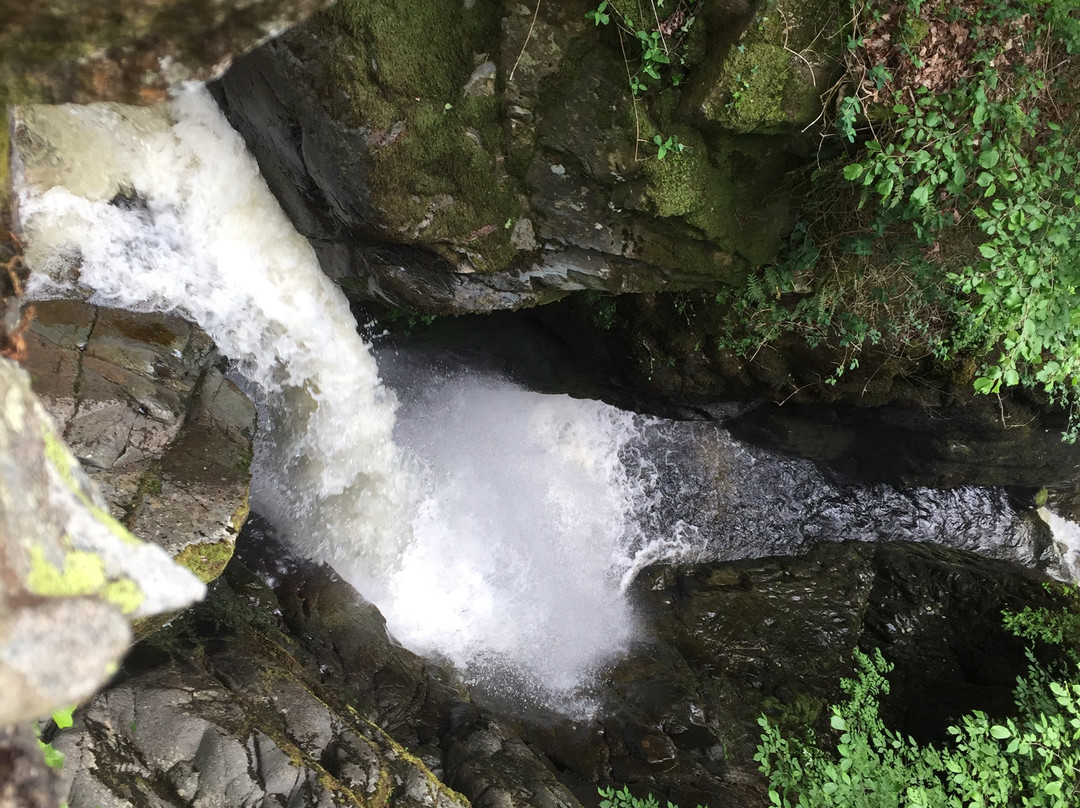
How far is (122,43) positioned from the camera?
190 centimetres

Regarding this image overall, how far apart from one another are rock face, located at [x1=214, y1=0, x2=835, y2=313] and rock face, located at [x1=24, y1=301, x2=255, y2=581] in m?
1.59

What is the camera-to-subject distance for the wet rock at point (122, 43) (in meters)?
1.75

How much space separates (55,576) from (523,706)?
20.5 feet

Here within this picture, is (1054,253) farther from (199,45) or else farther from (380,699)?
(380,699)

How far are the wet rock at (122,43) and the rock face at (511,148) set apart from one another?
215cm

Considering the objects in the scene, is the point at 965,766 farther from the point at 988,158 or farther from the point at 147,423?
the point at 147,423

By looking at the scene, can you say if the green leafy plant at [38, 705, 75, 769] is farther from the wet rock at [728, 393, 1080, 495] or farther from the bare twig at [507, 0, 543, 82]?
the wet rock at [728, 393, 1080, 495]

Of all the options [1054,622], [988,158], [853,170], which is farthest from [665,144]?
[1054,622]

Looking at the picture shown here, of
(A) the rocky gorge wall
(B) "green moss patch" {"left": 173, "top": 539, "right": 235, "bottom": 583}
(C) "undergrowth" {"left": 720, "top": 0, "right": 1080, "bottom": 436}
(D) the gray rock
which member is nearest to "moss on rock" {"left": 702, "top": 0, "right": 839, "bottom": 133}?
Result: (A) the rocky gorge wall

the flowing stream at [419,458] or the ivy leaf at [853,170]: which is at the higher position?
the ivy leaf at [853,170]

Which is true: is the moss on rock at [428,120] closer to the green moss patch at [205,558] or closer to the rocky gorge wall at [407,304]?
the rocky gorge wall at [407,304]

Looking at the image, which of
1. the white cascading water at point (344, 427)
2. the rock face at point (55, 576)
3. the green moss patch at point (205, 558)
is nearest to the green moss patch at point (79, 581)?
the rock face at point (55, 576)

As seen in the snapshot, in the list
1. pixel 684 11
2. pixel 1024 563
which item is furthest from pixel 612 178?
pixel 1024 563

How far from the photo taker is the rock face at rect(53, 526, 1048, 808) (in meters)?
3.80
